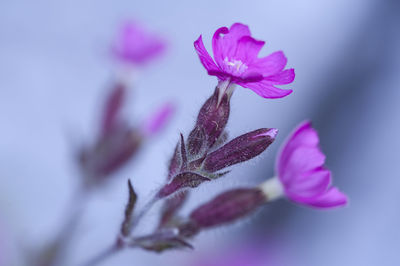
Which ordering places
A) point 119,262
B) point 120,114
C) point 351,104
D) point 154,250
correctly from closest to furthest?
point 154,250
point 120,114
point 119,262
point 351,104

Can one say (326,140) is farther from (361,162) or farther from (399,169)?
(399,169)

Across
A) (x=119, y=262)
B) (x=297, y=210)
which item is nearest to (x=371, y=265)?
(x=297, y=210)

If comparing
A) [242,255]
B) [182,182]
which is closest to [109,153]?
[182,182]

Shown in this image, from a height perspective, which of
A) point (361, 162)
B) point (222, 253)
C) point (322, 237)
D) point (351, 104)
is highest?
point (351, 104)

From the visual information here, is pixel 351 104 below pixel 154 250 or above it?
above

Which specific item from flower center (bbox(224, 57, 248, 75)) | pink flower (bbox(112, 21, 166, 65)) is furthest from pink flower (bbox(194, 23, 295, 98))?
pink flower (bbox(112, 21, 166, 65))

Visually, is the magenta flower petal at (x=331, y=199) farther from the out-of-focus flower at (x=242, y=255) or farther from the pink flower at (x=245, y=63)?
the out-of-focus flower at (x=242, y=255)
